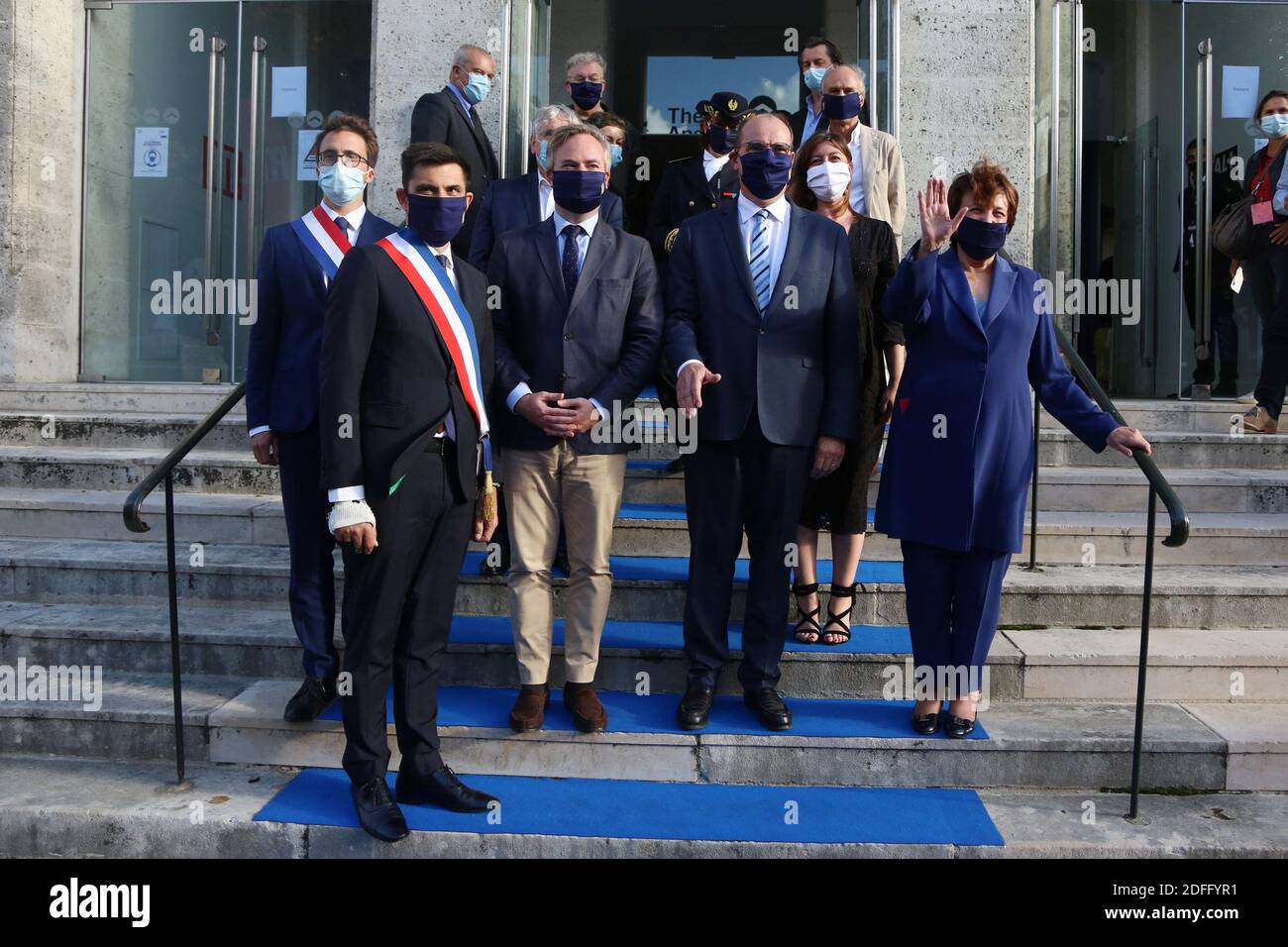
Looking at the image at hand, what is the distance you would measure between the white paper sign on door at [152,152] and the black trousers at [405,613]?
21.8ft

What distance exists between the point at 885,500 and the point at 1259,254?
14.2 feet

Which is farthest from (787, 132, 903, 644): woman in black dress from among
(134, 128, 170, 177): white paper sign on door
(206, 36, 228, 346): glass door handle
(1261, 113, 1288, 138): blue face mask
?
(134, 128, 170, 177): white paper sign on door

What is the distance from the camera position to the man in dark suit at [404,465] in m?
3.70

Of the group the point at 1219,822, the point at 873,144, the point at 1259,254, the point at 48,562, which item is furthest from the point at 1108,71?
the point at 48,562

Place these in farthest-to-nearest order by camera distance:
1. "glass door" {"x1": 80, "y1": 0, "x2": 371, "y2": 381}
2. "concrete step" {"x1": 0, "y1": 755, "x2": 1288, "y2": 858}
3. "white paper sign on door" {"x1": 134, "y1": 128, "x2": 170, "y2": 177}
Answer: "white paper sign on door" {"x1": 134, "y1": 128, "x2": 170, "y2": 177} → "glass door" {"x1": 80, "y1": 0, "x2": 371, "y2": 381} → "concrete step" {"x1": 0, "y1": 755, "x2": 1288, "y2": 858}

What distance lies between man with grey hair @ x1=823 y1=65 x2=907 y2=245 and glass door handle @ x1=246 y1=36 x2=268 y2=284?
538 centimetres

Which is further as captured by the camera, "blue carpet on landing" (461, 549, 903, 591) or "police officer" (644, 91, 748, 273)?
"police officer" (644, 91, 748, 273)

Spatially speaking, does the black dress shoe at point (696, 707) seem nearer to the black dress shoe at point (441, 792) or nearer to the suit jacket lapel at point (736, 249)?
the black dress shoe at point (441, 792)

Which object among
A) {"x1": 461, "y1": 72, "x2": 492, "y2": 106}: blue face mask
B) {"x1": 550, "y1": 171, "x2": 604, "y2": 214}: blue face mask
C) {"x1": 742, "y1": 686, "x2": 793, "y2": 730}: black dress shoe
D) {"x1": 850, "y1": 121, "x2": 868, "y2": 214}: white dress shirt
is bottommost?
{"x1": 742, "y1": 686, "x2": 793, "y2": 730}: black dress shoe

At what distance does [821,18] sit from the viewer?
10.7 meters

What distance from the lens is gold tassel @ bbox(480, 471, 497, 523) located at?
4078 mm

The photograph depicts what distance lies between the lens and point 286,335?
441cm

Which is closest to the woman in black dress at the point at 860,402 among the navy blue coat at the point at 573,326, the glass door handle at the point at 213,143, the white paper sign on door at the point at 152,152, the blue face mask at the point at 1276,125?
the navy blue coat at the point at 573,326

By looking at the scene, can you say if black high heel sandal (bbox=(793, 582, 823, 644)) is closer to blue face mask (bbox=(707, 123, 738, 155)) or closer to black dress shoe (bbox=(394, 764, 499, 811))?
black dress shoe (bbox=(394, 764, 499, 811))
